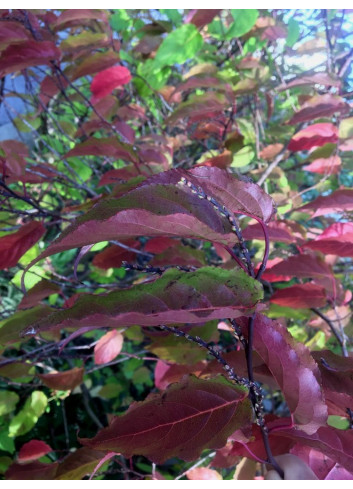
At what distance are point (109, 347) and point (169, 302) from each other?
74 cm

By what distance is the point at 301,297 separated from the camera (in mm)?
795

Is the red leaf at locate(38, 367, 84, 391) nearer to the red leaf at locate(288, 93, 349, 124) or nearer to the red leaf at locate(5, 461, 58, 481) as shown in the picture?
the red leaf at locate(5, 461, 58, 481)

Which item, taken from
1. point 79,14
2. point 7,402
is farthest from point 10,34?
point 7,402

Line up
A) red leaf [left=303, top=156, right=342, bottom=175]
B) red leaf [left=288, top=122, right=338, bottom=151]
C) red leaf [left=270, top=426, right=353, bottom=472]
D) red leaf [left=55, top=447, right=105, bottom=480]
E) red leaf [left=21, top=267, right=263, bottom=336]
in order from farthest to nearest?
red leaf [left=303, top=156, right=342, bottom=175] < red leaf [left=288, top=122, right=338, bottom=151] < red leaf [left=55, top=447, right=105, bottom=480] < red leaf [left=270, top=426, right=353, bottom=472] < red leaf [left=21, top=267, right=263, bottom=336]

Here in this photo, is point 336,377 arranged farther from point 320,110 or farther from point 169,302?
point 320,110

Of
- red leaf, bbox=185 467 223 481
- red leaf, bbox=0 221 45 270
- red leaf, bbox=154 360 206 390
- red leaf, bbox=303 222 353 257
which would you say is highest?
red leaf, bbox=0 221 45 270

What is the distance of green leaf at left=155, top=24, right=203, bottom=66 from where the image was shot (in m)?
0.88

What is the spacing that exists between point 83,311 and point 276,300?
1.83ft

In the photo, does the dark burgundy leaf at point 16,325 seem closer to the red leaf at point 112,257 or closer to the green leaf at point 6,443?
the red leaf at point 112,257

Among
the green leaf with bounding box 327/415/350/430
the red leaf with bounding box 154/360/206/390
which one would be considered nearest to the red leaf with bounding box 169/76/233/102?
the red leaf with bounding box 154/360/206/390

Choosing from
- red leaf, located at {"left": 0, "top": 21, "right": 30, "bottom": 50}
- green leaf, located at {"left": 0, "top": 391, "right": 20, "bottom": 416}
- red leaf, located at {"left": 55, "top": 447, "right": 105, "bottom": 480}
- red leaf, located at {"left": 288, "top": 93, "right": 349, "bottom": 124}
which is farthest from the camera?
green leaf, located at {"left": 0, "top": 391, "right": 20, "bottom": 416}

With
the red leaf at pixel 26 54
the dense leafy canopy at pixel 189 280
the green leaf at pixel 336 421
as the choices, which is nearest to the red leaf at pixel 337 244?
the dense leafy canopy at pixel 189 280

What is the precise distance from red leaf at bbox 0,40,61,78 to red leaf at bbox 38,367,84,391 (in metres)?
0.55

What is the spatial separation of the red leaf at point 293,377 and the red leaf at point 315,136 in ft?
2.47
